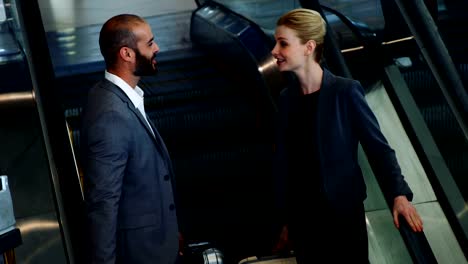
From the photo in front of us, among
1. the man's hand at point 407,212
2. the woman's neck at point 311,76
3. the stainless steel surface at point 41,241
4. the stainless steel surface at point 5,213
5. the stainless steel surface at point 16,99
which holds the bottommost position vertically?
the stainless steel surface at point 41,241

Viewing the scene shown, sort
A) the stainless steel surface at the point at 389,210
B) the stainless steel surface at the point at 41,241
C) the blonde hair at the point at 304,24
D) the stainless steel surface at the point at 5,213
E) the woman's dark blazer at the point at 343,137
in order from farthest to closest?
1. the stainless steel surface at the point at 389,210
2. the stainless steel surface at the point at 41,241
3. the blonde hair at the point at 304,24
4. the woman's dark blazer at the point at 343,137
5. the stainless steel surface at the point at 5,213

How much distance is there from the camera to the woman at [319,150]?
312cm

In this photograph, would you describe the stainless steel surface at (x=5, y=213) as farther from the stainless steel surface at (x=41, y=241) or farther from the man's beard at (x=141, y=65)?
the stainless steel surface at (x=41, y=241)

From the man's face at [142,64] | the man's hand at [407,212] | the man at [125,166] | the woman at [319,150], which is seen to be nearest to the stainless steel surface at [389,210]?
the woman at [319,150]

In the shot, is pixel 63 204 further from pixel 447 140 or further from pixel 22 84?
pixel 447 140

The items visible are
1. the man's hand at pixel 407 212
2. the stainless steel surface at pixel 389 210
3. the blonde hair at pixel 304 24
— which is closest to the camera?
the man's hand at pixel 407 212

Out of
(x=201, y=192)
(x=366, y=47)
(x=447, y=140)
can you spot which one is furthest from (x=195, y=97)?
(x=447, y=140)

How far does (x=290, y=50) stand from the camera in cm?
322

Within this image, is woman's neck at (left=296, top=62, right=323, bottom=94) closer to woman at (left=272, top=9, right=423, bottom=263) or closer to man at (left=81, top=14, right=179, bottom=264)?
woman at (left=272, top=9, right=423, bottom=263)

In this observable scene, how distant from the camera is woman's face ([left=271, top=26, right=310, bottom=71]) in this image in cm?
320

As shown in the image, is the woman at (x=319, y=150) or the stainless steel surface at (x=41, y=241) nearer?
the woman at (x=319, y=150)

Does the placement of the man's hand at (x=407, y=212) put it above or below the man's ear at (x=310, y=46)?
below

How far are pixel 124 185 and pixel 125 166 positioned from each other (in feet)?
0.33

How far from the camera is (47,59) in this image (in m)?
3.89
